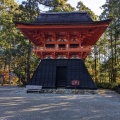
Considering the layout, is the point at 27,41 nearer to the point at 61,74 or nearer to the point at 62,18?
the point at 62,18

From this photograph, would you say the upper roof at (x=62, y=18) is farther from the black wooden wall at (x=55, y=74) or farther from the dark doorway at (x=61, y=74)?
the dark doorway at (x=61, y=74)

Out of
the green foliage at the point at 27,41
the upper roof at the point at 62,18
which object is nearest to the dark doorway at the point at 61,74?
the upper roof at the point at 62,18

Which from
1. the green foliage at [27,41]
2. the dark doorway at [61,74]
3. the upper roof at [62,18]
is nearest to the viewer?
the upper roof at [62,18]

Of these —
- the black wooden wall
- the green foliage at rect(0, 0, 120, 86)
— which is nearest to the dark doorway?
the black wooden wall

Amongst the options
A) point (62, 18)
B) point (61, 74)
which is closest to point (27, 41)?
point (62, 18)

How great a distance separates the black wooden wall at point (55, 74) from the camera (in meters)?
15.6

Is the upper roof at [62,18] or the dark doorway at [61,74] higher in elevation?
the upper roof at [62,18]

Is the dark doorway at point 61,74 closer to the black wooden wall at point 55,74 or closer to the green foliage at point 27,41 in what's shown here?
the black wooden wall at point 55,74

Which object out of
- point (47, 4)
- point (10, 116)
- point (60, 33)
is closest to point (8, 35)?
point (47, 4)

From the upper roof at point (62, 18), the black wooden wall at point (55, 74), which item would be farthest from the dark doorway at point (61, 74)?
the upper roof at point (62, 18)

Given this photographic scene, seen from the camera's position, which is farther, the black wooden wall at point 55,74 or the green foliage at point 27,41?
the green foliage at point 27,41

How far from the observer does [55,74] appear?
53.9 ft

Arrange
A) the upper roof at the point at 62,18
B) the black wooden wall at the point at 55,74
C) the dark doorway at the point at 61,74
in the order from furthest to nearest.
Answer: the dark doorway at the point at 61,74 → the upper roof at the point at 62,18 → the black wooden wall at the point at 55,74

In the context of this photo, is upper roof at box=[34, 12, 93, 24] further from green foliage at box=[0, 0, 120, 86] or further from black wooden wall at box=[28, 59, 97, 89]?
green foliage at box=[0, 0, 120, 86]
